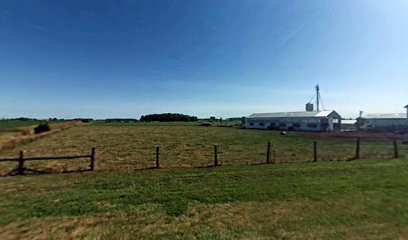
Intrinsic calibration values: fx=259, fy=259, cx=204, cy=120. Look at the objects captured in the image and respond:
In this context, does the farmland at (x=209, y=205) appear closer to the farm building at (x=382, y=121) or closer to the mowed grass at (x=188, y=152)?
the mowed grass at (x=188, y=152)

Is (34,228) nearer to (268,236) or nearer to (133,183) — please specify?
(133,183)

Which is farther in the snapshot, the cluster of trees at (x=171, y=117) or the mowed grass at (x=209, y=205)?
the cluster of trees at (x=171, y=117)

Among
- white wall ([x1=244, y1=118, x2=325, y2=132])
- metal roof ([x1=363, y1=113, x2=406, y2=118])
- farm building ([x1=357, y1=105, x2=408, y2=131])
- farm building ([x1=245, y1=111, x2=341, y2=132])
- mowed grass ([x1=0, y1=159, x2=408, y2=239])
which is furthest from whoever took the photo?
metal roof ([x1=363, y1=113, x2=406, y2=118])

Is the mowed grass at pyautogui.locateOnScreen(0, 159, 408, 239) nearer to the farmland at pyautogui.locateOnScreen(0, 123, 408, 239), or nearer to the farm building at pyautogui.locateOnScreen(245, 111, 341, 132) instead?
the farmland at pyautogui.locateOnScreen(0, 123, 408, 239)

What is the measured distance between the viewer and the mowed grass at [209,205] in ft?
18.5

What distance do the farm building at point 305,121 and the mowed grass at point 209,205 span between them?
4920cm

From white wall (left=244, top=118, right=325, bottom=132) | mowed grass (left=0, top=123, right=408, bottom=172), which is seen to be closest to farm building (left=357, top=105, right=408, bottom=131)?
white wall (left=244, top=118, right=325, bottom=132)

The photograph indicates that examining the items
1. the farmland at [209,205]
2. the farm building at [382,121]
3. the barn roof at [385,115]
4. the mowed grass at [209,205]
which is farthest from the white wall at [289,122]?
the mowed grass at [209,205]

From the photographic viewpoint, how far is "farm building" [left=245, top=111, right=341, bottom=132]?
5712cm

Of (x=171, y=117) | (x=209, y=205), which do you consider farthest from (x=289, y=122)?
(x=171, y=117)

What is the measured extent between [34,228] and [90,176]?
5419mm

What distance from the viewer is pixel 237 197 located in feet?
26.2

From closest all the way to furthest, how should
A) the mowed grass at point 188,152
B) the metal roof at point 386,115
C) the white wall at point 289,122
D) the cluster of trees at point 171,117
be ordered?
the mowed grass at point 188,152
the white wall at point 289,122
the metal roof at point 386,115
the cluster of trees at point 171,117

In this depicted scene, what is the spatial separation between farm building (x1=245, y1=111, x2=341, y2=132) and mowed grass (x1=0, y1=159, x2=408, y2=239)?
49.2 meters
